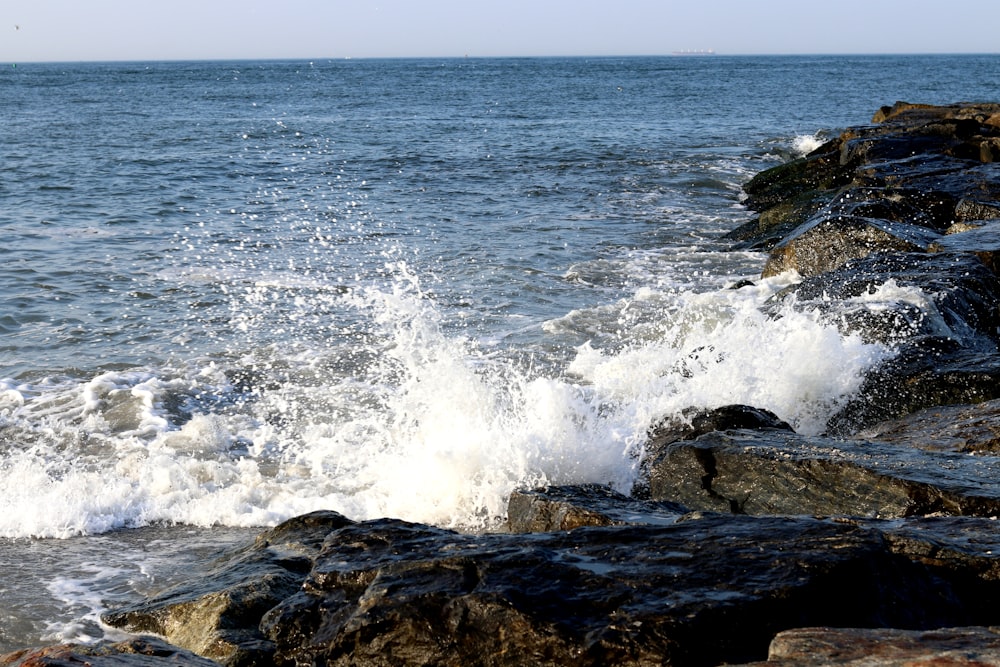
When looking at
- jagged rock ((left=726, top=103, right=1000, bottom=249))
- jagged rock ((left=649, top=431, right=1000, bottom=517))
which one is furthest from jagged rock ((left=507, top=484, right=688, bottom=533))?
jagged rock ((left=726, top=103, right=1000, bottom=249))

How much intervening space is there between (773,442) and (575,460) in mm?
1574

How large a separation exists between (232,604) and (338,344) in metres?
6.38

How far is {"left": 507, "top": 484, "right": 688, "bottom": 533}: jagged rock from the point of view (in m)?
4.68

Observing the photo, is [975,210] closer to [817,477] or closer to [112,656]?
[817,477]

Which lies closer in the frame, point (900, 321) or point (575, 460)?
point (575, 460)

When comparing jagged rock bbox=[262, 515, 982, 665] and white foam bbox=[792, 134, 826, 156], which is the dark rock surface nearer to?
jagged rock bbox=[262, 515, 982, 665]

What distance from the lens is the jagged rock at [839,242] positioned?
11.0m

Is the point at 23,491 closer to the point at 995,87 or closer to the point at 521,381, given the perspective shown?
the point at 521,381

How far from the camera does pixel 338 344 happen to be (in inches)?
418

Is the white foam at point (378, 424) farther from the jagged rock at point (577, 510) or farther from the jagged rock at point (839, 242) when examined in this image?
the jagged rock at point (839, 242)

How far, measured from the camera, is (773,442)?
5.57 m

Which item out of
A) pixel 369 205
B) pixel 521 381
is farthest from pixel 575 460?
pixel 369 205

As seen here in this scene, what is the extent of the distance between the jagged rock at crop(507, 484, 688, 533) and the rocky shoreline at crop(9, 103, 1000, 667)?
0.5 inches

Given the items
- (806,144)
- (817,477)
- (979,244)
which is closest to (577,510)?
(817,477)
